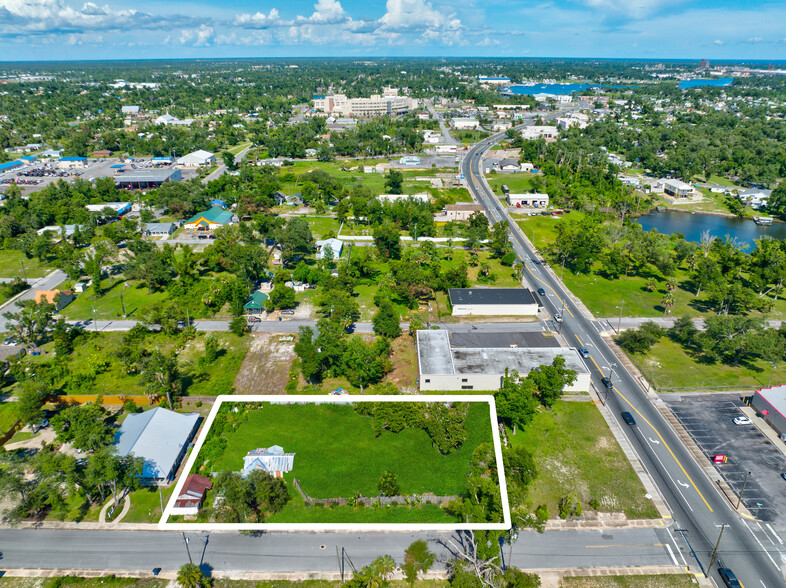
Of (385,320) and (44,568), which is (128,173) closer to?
(385,320)

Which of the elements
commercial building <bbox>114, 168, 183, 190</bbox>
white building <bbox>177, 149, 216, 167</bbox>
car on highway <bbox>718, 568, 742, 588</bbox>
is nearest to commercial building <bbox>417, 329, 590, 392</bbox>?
car on highway <bbox>718, 568, 742, 588</bbox>

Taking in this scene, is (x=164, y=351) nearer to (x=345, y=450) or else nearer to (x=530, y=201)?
(x=345, y=450)

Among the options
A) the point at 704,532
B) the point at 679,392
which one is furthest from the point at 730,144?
the point at 704,532

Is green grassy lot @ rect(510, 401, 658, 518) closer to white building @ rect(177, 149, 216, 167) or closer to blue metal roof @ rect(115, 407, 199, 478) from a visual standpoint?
blue metal roof @ rect(115, 407, 199, 478)

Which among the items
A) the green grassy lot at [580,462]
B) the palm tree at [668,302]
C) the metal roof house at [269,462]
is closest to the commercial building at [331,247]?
the metal roof house at [269,462]

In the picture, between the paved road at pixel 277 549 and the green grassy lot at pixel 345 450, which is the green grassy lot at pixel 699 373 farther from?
the green grassy lot at pixel 345 450

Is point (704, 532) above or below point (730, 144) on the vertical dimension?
below
